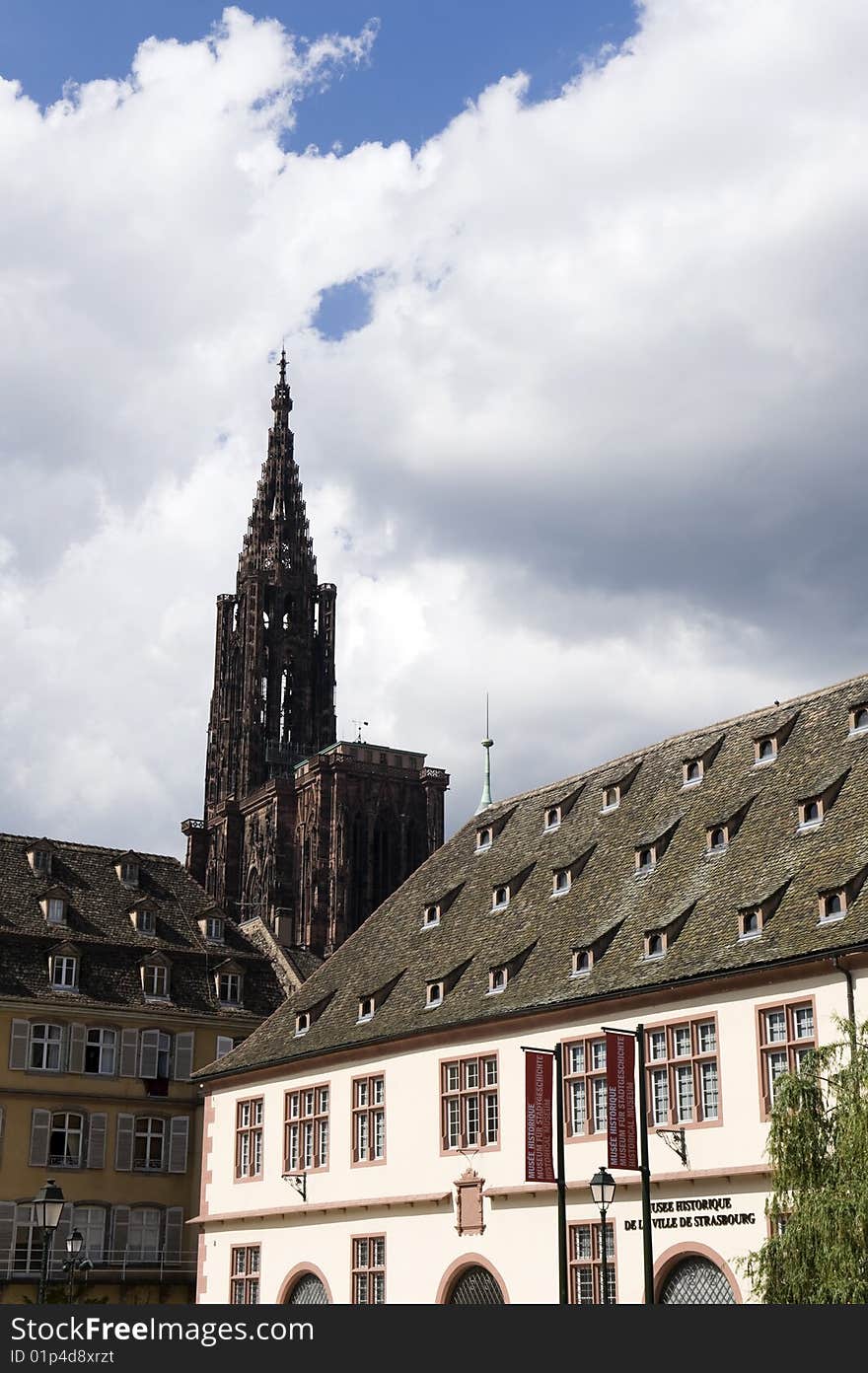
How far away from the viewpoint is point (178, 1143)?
5678 centimetres

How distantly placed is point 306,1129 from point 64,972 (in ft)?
43.4

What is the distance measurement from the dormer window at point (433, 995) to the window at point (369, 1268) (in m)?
5.54

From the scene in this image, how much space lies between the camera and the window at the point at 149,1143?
56094mm

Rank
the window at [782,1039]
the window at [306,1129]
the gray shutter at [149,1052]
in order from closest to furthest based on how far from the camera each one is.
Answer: the window at [782,1039] < the window at [306,1129] < the gray shutter at [149,1052]

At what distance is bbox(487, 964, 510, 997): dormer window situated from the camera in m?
42.2

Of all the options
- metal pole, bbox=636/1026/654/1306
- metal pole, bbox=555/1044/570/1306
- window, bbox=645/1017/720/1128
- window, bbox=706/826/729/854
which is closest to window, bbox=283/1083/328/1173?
metal pole, bbox=555/1044/570/1306

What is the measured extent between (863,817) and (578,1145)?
30.1 ft

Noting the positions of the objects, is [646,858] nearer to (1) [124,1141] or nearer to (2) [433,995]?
(2) [433,995]

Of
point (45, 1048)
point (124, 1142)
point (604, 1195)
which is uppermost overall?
point (45, 1048)

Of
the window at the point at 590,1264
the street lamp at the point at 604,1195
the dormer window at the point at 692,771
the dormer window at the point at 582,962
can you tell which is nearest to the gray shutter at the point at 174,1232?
the window at the point at 590,1264

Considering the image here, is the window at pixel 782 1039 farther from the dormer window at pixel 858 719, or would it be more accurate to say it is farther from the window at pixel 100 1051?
the window at pixel 100 1051

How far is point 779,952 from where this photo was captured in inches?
1361

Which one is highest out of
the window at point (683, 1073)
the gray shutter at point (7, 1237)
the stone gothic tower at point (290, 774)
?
the stone gothic tower at point (290, 774)

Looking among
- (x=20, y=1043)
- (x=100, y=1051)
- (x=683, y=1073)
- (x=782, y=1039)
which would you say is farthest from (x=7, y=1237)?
(x=782, y=1039)
